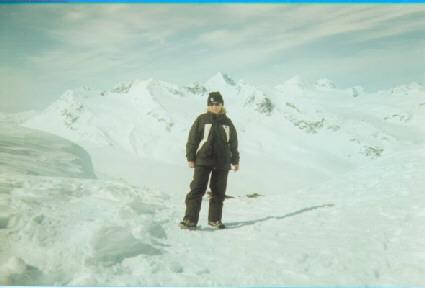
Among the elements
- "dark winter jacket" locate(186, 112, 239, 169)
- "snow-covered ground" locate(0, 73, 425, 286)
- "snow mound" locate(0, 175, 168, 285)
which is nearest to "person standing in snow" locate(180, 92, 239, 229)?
"dark winter jacket" locate(186, 112, 239, 169)

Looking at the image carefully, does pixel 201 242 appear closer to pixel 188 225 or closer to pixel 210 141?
pixel 188 225

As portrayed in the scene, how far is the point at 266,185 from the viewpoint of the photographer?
142m

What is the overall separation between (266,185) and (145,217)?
137785mm

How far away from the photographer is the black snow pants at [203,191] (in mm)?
6008

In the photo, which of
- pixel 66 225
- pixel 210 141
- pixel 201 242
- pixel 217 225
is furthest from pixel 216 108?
pixel 66 225

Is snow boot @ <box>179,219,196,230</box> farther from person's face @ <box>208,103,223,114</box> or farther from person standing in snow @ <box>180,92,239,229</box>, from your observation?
person's face @ <box>208,103,223,114</box>

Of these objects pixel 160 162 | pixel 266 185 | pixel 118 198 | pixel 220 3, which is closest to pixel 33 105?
pixel 118 198

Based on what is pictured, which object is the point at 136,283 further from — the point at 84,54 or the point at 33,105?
the point at 33,105

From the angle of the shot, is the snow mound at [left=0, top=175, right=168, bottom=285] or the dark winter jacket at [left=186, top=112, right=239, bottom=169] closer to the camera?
the snow mound at [left=0, top=175, right=168, bottom=285]

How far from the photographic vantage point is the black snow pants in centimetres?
601

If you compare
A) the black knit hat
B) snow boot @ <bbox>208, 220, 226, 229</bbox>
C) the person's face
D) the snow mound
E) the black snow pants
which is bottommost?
the snow mound

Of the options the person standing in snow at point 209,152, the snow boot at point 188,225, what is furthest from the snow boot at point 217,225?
the snow boot at point 188,225

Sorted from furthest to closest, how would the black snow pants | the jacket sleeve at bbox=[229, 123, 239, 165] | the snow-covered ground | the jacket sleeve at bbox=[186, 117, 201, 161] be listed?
the jacket sleeve at bbox=[229, 123, 239, 165]
the black snow pants
the jacket sleeve at bbox=[186, 117, 201, 161]
the snow-covered ground

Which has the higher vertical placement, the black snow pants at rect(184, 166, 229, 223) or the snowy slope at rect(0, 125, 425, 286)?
the black snow pants at rect(184, 166, 229, 223)
